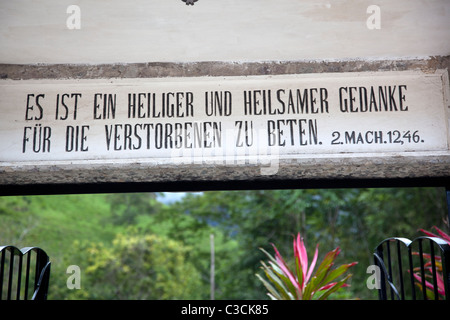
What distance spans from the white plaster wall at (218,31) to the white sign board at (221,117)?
0.14 metres

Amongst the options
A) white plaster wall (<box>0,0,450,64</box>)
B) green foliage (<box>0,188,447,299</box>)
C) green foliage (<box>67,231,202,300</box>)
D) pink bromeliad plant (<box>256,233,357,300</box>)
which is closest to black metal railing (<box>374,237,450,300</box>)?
pink bromeliad plant (<box>256,233,357,300</box>)

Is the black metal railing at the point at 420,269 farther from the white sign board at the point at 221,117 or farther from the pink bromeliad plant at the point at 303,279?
the white sign board at the point at 221,117

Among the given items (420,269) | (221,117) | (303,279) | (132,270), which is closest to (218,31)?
(221,117)

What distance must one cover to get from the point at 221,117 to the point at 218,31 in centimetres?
44

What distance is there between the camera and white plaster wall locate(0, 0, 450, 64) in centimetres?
230

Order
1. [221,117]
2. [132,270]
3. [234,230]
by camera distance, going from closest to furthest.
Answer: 1. [221,117]
2. [132,270]
3. [234,230]

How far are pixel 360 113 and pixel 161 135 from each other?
1042 mm

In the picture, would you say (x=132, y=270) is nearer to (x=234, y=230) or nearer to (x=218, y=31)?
(x=234, y=230)

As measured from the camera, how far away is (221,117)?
2557 millimetres

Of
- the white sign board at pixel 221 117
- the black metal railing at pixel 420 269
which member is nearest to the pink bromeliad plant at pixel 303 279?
the black metal railing at pixel 420 269

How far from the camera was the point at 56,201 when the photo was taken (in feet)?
37.9

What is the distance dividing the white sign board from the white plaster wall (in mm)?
136

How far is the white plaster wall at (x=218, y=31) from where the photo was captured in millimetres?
2297

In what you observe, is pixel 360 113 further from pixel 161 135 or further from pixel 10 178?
pixel 10 178
